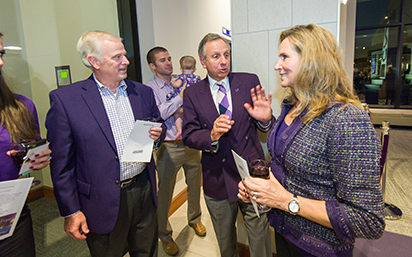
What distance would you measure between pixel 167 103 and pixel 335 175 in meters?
1.84

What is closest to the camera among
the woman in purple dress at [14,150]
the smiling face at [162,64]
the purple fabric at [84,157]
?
the woman in purple dress at [14,150]

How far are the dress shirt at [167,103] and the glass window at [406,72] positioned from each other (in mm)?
10327

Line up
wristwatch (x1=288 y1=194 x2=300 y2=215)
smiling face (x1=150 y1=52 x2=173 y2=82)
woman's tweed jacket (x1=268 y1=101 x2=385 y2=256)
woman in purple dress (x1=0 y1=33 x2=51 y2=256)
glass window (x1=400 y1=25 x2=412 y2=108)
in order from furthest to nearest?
glass window (x1=400 y1=25 x2=412 y2=108)
smiling face (x1=150 y1=52 x2=173 y2=82)
woman in purple dress (x1=0 y1=33 x2=51 y2=256)
wristwatch (x1=288 y1=194 x2=300 y2=215)
woman's tweed jacket (x1=268 y1=101 x2=385 y2=256)

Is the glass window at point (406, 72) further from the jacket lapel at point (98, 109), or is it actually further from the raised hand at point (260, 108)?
the jacket lapel at point (98, 109)

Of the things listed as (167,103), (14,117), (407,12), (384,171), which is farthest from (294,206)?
(407,12)

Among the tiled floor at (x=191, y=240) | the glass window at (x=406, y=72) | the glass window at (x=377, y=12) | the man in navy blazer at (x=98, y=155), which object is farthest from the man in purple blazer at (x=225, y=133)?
the glass window at (x=377, y=12)

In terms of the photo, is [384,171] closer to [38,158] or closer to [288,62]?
[288,62]

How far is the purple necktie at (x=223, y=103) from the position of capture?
1.78 meters

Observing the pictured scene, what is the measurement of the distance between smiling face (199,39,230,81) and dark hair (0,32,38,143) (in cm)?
123

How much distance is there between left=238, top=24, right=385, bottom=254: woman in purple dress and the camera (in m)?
0.86

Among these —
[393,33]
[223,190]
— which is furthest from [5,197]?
[393,33]

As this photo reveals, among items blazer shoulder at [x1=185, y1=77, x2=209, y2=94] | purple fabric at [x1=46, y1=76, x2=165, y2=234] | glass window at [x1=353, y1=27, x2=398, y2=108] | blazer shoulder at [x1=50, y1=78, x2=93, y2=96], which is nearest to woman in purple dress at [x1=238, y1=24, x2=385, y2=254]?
blazer shoulder at [x1=185, y1=77, x2=209, y2=94]

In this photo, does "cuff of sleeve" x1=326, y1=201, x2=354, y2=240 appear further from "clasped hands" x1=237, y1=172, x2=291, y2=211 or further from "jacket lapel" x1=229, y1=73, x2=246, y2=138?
"jacket lapel" x1=229, y1=73, x2=246, y2=138

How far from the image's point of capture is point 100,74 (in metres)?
1.60
